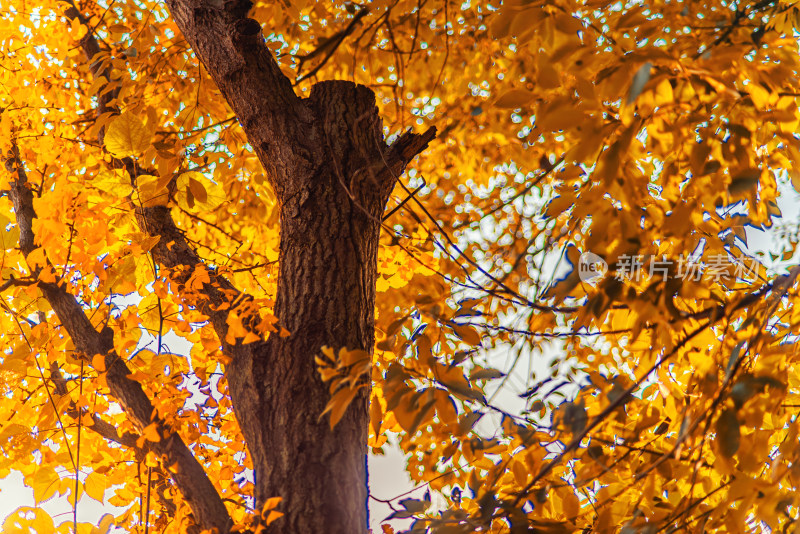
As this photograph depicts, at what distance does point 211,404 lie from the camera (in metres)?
2.14

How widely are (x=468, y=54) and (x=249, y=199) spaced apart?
63.9 inches

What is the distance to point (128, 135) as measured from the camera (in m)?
1.60

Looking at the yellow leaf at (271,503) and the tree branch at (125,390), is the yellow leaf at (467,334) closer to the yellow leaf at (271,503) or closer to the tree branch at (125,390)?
the yellow leaf at (271,503)

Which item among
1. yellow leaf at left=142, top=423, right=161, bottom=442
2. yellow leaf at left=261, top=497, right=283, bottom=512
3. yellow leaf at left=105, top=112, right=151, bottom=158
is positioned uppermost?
yellow leaf at left=105, top=112, right=151, bottom=158

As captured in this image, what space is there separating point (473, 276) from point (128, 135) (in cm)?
112

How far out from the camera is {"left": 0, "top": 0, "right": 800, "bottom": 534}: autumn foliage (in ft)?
3.22

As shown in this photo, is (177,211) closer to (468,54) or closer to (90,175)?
(90,175)

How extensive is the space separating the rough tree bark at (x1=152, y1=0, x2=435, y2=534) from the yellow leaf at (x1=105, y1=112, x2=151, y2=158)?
1.05ft

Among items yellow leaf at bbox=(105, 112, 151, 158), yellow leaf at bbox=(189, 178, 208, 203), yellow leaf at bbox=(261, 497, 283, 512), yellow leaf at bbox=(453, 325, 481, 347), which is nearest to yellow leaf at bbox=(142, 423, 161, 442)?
yellow leaf at bbox=(261, 497, 283, 512)

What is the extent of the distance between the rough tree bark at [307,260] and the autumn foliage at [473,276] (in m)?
0.07

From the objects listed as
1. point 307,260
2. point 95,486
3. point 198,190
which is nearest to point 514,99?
point 307,260

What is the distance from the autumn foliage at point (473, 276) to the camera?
98 cm

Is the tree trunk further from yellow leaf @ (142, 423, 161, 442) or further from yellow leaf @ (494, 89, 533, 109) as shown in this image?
yellow leaf @ (494, 89, 533, 109)

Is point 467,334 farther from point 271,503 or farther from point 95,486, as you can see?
point 95,486
